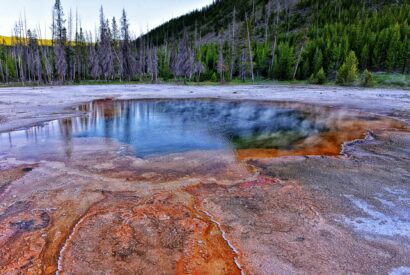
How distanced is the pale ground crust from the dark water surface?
1968mm

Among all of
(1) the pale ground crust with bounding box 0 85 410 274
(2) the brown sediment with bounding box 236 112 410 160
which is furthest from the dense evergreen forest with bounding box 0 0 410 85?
(1) the pale ground crust with bounding box 0 85 410 274

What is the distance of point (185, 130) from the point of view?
41.5 ft

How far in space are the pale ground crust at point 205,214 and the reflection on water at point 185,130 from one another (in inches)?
69.9

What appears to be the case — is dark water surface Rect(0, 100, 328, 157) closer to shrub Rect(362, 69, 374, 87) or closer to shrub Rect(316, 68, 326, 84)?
shrub Rect(362, 69, 374, 87)

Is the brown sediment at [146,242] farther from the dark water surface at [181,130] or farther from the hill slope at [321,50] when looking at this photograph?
the hill slope at [321,50]

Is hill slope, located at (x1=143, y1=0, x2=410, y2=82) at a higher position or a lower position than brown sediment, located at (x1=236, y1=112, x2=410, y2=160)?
higher

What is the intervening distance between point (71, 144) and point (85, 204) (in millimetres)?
5216

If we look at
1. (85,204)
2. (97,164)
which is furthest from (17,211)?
(97,164)

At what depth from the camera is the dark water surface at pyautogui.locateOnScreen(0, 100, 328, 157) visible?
32.9 ft

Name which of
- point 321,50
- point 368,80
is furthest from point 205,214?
point 321,50

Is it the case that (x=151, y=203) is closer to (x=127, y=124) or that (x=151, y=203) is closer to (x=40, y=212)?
(x=40, y=212)

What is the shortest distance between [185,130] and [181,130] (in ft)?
0.56

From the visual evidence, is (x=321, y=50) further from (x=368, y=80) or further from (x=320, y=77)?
(x=368, y=80)

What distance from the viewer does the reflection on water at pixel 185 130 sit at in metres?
9.96
